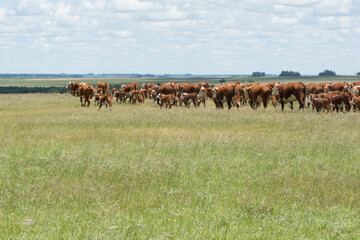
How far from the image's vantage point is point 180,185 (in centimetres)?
974

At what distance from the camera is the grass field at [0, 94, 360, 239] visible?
6922 mm

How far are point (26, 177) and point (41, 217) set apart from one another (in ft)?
10.5

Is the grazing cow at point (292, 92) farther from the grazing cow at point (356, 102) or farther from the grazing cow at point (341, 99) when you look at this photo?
the grazing cow at point (356, 102)

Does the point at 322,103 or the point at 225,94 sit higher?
the point at 225,94

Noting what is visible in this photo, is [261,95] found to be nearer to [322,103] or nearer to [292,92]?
[292,92]

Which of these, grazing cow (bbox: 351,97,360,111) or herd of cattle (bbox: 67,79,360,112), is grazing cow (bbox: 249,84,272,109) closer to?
herd of cattle (bbox: 67,79,360,112)

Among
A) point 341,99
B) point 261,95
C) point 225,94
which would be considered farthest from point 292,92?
point 225,94

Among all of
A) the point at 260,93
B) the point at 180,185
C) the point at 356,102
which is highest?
the point at 260,93

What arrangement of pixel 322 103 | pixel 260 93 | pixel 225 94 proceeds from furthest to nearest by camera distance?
1. pixel 225 94
2. pixel 260 93
3. pixel 322 103

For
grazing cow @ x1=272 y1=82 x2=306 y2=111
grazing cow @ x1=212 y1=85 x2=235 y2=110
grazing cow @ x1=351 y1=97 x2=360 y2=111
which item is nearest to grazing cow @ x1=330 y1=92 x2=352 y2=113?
grazing cow @ x1=351 y1=97 x2=360 y2=111

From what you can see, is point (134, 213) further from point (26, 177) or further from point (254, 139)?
point (254, 139)

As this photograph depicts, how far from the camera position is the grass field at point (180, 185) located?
22.7 ft

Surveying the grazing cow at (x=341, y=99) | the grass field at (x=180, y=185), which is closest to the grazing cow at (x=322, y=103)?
the grazing cow at (x=341, y=99)

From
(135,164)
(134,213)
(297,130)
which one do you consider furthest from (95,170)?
(297,130)
